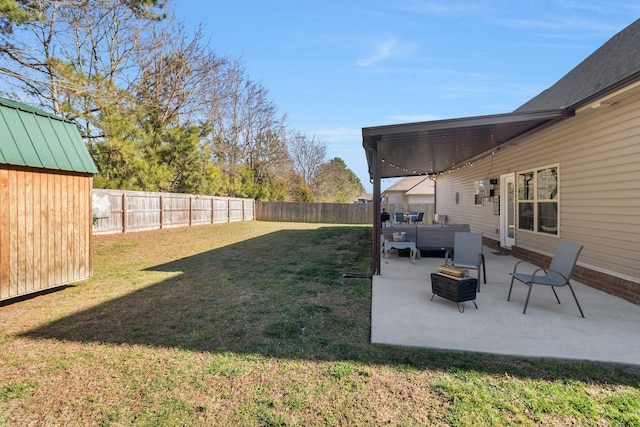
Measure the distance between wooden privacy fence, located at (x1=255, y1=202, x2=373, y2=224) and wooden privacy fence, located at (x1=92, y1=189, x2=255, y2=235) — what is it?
3957 mm

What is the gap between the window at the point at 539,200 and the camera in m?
6.33

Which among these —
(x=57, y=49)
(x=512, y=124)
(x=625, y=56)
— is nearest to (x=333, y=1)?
(x=512, y=124)

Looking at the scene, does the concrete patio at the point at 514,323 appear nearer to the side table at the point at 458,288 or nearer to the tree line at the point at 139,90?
the side table at the point at 458,288

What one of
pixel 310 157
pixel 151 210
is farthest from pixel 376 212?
pixel 310 157

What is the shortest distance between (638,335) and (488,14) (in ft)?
27.0

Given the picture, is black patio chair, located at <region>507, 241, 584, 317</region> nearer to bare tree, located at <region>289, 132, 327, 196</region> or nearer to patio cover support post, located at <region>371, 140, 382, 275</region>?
patio cover support post, located at <region>371, 140, 382, 275</region>

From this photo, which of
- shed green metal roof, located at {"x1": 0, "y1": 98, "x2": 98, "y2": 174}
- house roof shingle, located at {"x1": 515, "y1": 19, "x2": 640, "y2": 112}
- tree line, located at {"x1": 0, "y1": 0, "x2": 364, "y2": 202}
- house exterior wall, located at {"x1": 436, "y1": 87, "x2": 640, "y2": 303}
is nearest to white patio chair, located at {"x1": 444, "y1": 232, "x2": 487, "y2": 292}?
house exterior wall, located at {"x1": 436, "y1": 87, "x2": 640, "y2": 303}

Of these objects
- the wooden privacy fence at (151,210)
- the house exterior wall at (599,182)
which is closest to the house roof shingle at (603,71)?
the house exterior wall at (599,182)

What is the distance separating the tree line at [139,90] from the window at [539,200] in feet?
37.2

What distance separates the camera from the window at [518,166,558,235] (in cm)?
633

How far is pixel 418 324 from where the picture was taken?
367 centimetres

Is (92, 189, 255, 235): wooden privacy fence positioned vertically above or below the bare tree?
below

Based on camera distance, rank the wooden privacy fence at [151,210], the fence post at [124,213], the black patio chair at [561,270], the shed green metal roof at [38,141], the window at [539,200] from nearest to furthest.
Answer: the black patio chair at [561,270]
the shed green metal roof at [38,141]
the window at [539,200]
the wooden privacy fence at [151,210]
the fence post at [124,213]

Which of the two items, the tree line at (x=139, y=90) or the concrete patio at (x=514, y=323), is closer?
the concrete patio at (x=514, y=323)
